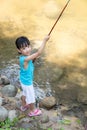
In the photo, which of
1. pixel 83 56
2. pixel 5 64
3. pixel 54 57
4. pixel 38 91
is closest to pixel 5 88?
pixel 38 91

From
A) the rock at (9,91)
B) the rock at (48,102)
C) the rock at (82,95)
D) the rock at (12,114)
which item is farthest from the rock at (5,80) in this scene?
the rock at (82,95)

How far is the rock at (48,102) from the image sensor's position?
5.36m

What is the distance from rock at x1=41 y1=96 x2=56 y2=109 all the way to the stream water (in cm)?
60

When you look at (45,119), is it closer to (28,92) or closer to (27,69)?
(28,92)

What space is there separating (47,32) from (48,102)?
3.07 m

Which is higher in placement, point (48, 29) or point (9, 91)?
point (9, 91)

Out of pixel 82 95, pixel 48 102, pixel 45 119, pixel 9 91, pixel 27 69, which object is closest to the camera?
pixel 27 69

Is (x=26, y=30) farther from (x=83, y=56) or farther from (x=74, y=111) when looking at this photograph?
(x=74, y=111)

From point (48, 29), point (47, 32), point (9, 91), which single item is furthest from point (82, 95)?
point (48, 29)

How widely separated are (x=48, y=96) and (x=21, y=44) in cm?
159

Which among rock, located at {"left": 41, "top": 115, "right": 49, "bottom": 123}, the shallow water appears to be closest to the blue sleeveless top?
rock, located at {"left": 41, "top": 115, "right": 49, "bottom": 123}

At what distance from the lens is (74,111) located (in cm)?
546

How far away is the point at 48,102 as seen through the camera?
5.39 metres

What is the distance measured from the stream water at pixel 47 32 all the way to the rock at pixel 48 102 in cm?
60
